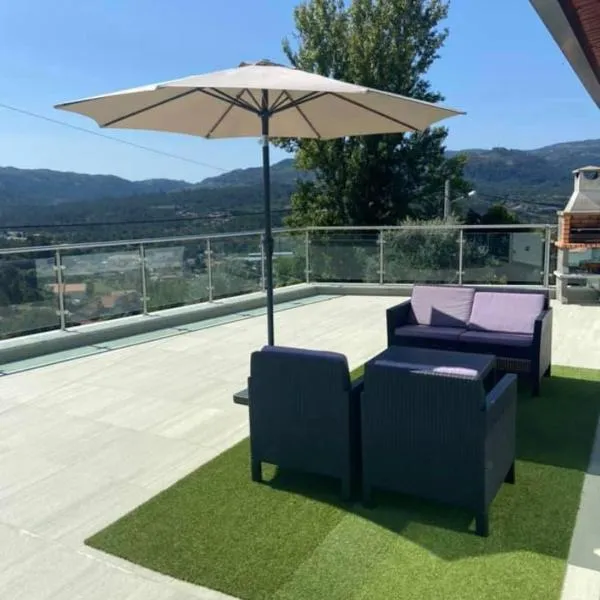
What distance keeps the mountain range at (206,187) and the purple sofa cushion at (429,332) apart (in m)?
10.3

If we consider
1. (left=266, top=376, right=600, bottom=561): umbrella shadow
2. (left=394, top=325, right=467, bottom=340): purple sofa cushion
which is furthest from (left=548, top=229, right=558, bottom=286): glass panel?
(left=266, top=376, right=600, bottom=561): umbrella shadow

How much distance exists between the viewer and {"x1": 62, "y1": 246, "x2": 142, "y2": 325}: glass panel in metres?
6.53

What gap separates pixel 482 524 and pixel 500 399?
1.90ft

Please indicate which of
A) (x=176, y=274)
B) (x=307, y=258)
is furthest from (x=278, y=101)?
(x=307, y=258)

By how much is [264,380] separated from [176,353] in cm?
325

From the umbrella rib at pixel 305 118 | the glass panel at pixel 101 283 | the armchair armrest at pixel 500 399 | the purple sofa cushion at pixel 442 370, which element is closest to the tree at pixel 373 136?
the glass panel at pixel 101 283

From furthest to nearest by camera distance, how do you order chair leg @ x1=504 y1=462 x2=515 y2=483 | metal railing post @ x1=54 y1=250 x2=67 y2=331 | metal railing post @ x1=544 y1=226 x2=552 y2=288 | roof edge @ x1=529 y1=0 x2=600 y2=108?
metal railing post @ x1=544 y1=226 x2=552 y2=288 < metal railing post @ x1=54 y1=250 x2=67 y2=331 < chair leg @ x1=504 y1=462 x2=515 y2=483 < roof edge @ x1=529 y1=0 x2=600 y2=108

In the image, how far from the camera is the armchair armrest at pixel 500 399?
2537 mm

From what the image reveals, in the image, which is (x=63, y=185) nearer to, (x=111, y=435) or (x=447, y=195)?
(x=447, y=195)

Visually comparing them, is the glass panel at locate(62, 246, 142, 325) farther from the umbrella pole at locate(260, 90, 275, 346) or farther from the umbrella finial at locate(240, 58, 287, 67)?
the umbrella finial at locate(240, 58, 287, 67)

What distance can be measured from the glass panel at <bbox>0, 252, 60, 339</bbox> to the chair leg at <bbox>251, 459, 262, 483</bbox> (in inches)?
160

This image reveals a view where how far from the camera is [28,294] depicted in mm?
Answer: 6164

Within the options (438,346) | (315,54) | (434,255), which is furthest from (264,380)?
(315,54)

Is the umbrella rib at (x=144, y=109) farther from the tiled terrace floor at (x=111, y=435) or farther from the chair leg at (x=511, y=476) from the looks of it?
the chair leg at (x=511, y=476)
